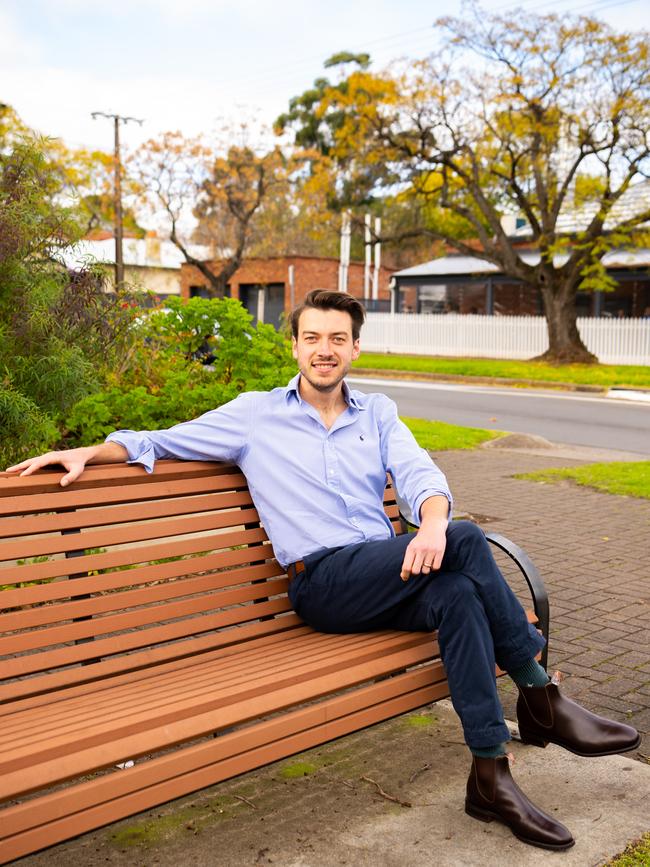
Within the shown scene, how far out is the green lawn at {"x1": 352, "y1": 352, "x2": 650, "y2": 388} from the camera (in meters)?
23.8

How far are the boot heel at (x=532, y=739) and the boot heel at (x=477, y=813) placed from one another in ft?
1.51

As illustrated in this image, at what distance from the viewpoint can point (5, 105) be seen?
30453mm

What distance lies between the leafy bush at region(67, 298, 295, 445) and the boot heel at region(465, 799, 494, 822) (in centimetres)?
385

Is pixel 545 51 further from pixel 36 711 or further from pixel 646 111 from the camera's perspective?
pixel 36 711

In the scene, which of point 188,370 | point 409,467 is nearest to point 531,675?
point 409,467

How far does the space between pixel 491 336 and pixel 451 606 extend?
30429 mm

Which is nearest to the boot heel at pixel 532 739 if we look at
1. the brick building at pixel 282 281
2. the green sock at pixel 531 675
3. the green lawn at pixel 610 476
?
the green sock at pixel 531 675

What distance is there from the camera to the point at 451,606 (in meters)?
3.18

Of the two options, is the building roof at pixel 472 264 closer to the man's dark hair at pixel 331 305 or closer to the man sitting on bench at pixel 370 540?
the man's dark hair at pixel 331 305

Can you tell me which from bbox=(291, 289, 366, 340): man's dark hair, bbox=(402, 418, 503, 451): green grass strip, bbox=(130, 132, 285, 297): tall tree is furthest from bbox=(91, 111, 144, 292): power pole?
bbox=(291, 289, 366, 340): man's dark hair

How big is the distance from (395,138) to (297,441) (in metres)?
26.7

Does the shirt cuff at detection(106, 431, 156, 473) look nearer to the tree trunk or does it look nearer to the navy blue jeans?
the navy blue jeans

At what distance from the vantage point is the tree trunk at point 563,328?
28.8 m

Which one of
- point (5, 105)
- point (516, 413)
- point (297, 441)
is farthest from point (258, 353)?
point (5, 105)
